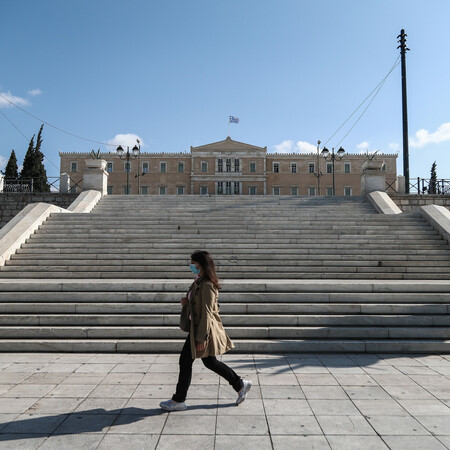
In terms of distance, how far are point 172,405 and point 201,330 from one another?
84cm

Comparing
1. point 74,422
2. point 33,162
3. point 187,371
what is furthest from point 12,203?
point 33,162

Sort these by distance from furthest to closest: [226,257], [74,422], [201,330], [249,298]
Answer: [226,257], [249,298], [201,330], [74,422]

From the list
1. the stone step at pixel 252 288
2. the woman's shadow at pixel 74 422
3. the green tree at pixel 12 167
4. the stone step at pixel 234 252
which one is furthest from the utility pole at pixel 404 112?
the green tree at pixel 12 167

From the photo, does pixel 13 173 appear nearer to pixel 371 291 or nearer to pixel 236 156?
pixel 236 156

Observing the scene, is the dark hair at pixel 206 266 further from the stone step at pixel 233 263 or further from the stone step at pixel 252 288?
the stone step at pixel 233 263

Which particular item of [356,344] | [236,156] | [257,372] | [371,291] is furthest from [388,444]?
[236,156]

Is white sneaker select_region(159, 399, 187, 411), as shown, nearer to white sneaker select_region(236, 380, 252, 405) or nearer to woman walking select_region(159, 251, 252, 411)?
woman walking select_region(159, 251, 252, 411)

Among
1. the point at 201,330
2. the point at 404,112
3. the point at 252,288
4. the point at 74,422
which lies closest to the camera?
the point at 74,422

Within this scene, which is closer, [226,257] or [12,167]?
[226,257]

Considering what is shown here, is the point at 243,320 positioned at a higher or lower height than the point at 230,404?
higher

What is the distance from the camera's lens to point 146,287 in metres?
7.44

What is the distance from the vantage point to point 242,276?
916cm

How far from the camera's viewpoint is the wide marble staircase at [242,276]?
632 cm

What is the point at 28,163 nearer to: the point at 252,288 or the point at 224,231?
the point at 224,231
